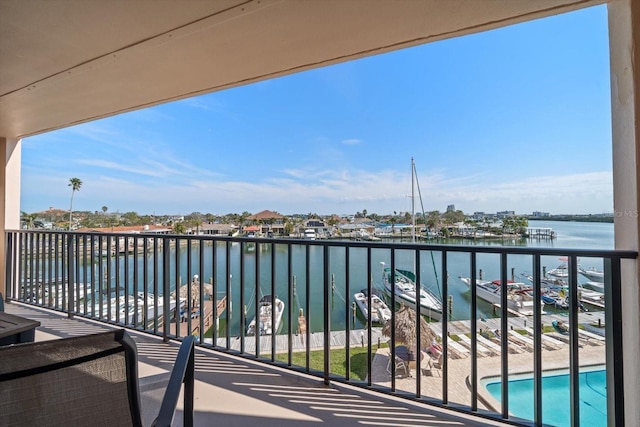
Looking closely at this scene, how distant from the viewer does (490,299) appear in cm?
180

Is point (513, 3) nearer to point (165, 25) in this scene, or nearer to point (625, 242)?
point (625, 242)

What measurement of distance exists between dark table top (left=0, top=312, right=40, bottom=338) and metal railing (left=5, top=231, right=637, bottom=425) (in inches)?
43.2

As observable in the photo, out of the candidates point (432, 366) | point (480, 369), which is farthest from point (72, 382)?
point (432, 366)

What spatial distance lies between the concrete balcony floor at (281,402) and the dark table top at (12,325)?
548mm

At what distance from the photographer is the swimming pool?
1.65 meters

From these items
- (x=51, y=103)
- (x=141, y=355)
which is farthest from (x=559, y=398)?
(x=51, y=103)

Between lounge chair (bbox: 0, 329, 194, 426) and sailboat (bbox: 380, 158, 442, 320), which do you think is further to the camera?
sailboat (bbox: 380, 158, 442, 320)

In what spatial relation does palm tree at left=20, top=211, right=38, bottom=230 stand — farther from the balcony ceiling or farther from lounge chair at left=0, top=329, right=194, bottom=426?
lounge chair at left=0, top=329, right=194, bottom=426

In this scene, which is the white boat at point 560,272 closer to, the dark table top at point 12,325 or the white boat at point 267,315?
the white boat at point 267,315

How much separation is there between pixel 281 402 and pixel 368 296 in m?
0.82

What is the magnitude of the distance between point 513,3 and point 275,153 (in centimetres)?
1279

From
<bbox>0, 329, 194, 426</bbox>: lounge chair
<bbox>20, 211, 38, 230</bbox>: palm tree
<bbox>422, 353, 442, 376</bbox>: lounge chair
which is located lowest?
<bbox>422, 353, 442, 376</bbox>: lounge chair

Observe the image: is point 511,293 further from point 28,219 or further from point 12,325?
point 28,219

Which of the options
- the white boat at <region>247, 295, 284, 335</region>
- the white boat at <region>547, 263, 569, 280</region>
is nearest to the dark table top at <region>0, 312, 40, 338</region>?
the white boat at <region>247, 295, 284, 335</region>
